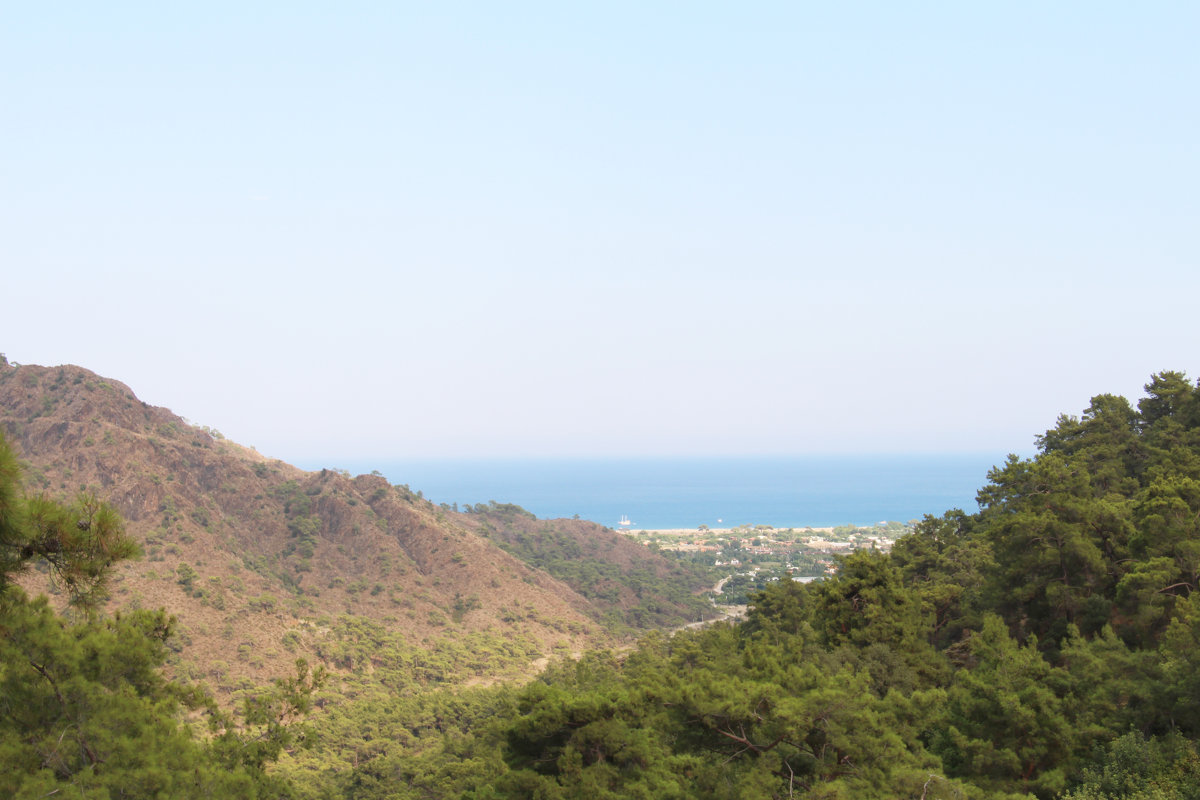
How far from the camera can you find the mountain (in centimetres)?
4984

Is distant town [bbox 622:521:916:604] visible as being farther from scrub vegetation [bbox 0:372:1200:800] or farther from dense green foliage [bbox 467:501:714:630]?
scrub vegetation [bbox 0:372:1200:800]

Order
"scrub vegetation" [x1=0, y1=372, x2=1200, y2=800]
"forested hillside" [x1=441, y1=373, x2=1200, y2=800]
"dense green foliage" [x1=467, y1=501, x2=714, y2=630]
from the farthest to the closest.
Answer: "dense green foliage" [x1=467, y1=501, x2=714, y2=630]
"forested hillside" [x1=441, y1=373, x2=1200, y2=800]
"scrub vegetation" [x1=0, y1=372, x2=1200, y2=800]

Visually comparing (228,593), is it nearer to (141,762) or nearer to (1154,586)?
(141,762)

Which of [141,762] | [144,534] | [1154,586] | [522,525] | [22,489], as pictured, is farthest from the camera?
[522,525]

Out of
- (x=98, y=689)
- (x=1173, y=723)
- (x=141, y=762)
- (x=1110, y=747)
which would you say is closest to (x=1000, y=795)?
(x=1110, y=747)

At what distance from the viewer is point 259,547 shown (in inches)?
2591

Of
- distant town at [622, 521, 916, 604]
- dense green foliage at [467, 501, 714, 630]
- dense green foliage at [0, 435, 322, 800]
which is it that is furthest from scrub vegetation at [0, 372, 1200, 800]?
distant town at [622, 521, 916, 604]

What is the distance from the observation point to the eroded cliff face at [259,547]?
50281mm

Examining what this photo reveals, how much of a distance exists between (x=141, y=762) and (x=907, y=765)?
14249 mm

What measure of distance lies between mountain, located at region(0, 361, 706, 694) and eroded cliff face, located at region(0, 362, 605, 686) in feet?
0.45

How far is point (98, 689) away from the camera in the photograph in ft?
44.9

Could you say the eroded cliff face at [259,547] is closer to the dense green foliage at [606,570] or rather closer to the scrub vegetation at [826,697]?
the dense green foliage at [606,570]

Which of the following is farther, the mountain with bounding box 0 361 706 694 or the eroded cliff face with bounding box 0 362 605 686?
the eroded cliff face with bounding box 0 362 605 686

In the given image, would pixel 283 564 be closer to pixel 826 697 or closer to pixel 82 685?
pixel 82 685
